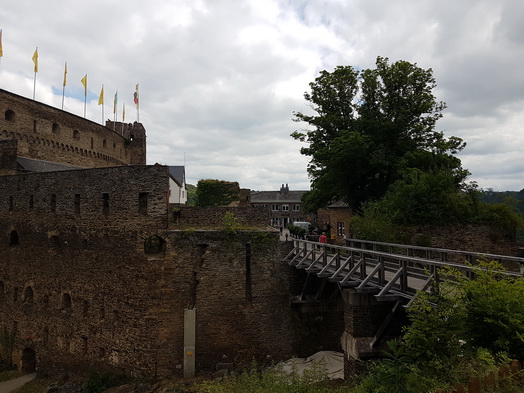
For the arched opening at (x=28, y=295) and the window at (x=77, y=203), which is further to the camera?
the arched opening at (x=28, y=295)

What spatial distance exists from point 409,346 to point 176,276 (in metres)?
9.75

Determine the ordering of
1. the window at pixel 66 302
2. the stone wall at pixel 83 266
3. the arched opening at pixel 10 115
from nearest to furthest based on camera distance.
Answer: the stone wall at pixel 83 266, the window at pixel 66 302, the arched opening at pixel 10 115

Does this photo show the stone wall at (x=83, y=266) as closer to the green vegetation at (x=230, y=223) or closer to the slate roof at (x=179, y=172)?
the green vegetation at (x=230, y=223)

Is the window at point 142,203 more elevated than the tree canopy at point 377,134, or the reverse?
the tree canopy at point 377,134

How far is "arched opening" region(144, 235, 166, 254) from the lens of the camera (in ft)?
45.9

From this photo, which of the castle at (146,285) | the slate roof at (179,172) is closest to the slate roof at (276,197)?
the slate roof at (179,172)

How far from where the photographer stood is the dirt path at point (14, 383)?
15.0 meters

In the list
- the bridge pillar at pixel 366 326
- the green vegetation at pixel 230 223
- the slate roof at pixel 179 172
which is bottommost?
the bridge pillar at pixel 366 326

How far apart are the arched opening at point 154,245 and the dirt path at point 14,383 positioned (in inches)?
321

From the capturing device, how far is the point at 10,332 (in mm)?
17000

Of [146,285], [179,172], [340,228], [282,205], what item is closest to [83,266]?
[146,285]

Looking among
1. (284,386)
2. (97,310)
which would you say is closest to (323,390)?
(284,386)

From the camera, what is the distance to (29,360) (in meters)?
16.5

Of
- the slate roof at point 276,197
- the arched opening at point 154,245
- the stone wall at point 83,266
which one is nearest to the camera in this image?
the stone wall at point 83,266
